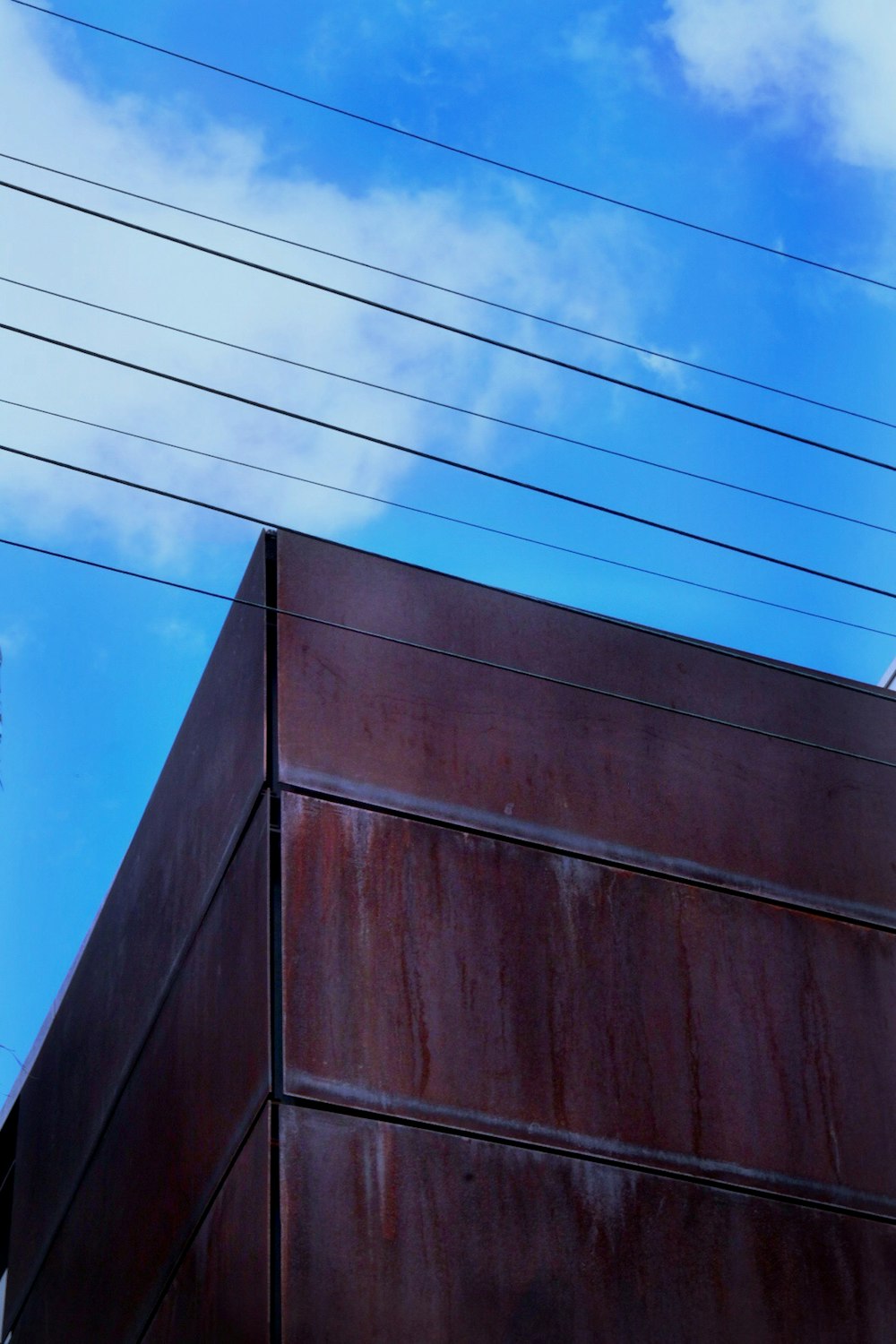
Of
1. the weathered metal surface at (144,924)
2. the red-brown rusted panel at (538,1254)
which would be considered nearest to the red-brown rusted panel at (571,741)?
the weathered metal surface at (144,924)

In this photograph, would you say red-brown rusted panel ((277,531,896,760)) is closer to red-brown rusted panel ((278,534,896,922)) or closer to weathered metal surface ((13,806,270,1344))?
red-brown rusted panel ((278,534,896,922))

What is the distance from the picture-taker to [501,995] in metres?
8.23

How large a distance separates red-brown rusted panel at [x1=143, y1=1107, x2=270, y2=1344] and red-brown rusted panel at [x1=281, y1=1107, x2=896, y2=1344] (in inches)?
4.7

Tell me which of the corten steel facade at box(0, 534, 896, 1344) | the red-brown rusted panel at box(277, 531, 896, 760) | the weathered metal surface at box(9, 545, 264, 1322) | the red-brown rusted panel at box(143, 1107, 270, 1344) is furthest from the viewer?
the red-brown rusted panel at box(277, 531, 896, 760)

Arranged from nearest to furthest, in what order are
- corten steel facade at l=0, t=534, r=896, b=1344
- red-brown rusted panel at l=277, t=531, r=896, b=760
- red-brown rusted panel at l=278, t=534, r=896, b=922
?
corten steel facade at l=0, t=534, r=896, b=1344, red-brown rusted panel at l=278, t=534, r=896, b=922, red-brown rusted panel at l=277, t=531, r=896, b=760

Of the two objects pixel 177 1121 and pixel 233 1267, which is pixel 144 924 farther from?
pixel 233 1267

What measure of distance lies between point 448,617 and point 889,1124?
354 centimetres

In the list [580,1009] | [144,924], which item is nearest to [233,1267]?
[580,1009]

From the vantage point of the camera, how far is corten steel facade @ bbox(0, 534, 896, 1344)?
7547 mm

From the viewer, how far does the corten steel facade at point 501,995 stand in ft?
24.8

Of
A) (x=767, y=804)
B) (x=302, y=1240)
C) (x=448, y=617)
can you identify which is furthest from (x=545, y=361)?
(x=302, y=1240)

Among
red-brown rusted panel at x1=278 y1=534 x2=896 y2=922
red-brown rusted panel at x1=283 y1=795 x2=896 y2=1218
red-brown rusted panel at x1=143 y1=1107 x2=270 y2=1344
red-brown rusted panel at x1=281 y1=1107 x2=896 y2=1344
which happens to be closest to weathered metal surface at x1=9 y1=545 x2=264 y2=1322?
red-brown rusted panel at x1=278 y1=534 x2=896 y2=922

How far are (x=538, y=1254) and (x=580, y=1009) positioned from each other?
4.05 feet

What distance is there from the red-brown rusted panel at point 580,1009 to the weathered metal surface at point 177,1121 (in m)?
0.28
